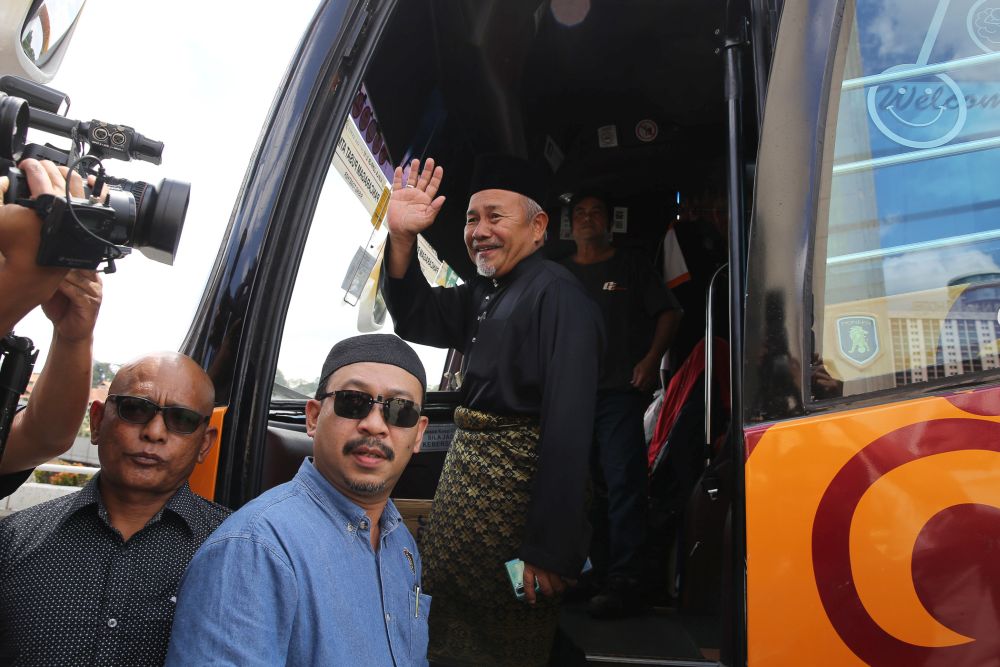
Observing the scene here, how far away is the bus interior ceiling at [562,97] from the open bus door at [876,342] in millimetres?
1719

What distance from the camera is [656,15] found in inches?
126

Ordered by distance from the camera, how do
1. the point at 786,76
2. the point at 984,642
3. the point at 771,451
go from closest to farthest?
the point at 984,642 → the point at 771,451 → the point at 786,76

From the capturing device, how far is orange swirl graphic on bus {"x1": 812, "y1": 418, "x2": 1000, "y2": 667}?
1.12 m

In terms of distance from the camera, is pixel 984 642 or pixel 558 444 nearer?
pixel 984 642

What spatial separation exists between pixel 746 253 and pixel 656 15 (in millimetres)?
2217

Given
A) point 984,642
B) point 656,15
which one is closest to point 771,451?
point 984,642

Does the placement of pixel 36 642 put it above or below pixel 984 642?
below

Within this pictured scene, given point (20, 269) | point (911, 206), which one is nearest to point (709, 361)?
point (911, 206)

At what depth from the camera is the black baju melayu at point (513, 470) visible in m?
1.80

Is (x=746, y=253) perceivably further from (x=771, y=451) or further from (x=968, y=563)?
(x=968, y=563)

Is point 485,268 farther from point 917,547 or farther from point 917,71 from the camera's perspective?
point 917,547

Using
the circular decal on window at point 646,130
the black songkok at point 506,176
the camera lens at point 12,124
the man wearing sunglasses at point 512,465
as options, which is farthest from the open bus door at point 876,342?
the circular decal on window at point 646,130

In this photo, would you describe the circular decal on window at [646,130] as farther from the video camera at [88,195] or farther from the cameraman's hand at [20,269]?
the cameraman's hand at [20,269]

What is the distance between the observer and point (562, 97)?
375 cm
